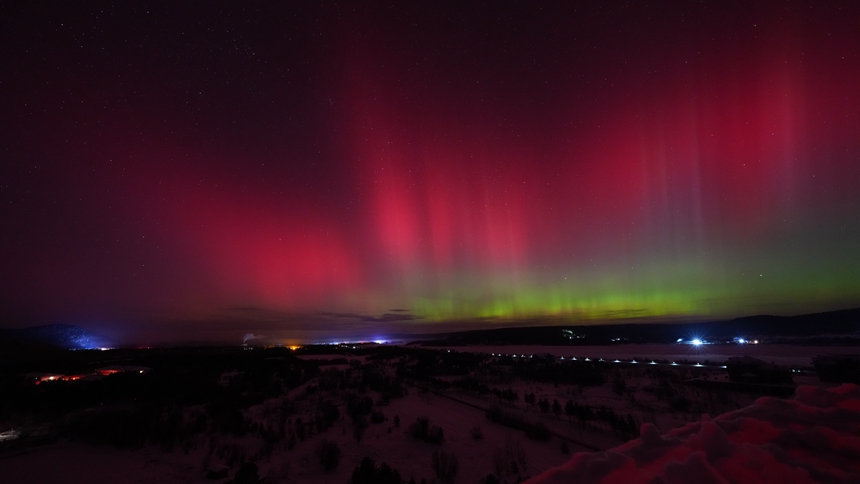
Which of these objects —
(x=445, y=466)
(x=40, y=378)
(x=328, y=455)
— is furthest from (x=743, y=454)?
(x=40, y=378)

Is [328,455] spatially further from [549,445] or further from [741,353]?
[741,353]


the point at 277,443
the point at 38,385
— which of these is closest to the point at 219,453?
the point at 277,443

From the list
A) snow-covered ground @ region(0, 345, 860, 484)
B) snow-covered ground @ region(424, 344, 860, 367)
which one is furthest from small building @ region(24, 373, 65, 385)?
snow-covered ground @ region(424, 344, 860, 367)

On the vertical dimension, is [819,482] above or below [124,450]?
above

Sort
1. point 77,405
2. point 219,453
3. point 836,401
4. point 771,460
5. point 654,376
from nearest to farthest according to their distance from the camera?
point 771,460 < point 836,401 < point 219,453 < point 77,405 < point 654,376

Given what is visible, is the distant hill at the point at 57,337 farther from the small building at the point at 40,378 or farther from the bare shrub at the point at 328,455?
the bare shrub at the point at 328,455

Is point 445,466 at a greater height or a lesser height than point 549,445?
greater

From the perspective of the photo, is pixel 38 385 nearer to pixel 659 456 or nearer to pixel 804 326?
pixel 659 456
